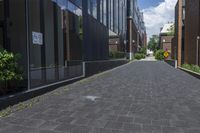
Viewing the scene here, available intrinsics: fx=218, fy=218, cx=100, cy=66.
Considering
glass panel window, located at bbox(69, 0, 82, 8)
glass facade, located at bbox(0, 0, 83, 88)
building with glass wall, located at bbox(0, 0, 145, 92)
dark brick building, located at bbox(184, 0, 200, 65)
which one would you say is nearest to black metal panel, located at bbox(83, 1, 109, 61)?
building with glass wall, located at bbox(0, 0, 145, 92)

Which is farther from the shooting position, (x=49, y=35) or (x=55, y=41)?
(x=55, y=41)

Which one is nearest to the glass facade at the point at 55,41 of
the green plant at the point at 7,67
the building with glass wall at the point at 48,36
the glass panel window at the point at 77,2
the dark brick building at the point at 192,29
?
the building with glass wall at the point at 48,36

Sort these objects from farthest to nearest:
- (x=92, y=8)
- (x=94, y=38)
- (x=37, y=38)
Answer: (x=94, y=38) < (x=92, y=8) < (x=37, y=38)

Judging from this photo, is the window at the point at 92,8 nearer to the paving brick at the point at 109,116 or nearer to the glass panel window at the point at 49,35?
the glass panel window at the point at 49,35

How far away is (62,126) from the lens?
468cm

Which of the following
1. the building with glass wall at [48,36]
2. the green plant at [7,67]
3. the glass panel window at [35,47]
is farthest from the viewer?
the building with glass wall at [48,36]

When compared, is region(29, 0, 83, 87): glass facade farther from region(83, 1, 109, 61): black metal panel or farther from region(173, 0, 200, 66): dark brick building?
region(173, 0, 200, 66): dark brick building

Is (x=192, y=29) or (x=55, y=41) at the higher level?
(x=192, y=29)

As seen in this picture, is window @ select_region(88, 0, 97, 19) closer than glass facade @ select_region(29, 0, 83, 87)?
No

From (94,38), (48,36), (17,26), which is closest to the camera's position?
(48,36)

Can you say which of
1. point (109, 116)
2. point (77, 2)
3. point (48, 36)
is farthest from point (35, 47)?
point (109, 116)

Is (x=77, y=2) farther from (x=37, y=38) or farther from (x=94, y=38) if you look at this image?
(x=37, y=38)

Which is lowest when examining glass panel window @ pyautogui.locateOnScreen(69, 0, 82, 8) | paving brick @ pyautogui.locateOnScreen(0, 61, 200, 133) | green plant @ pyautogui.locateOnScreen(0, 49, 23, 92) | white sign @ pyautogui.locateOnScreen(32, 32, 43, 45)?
paving brick @ pyautogui.locateOnScreen(0, 61, 200, 133)

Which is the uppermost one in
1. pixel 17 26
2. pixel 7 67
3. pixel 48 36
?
pixel 17 26
